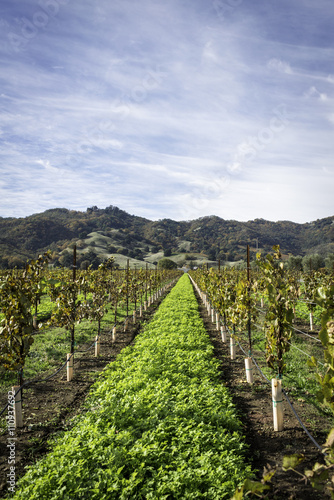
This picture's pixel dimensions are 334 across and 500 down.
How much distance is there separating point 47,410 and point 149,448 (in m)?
3.51

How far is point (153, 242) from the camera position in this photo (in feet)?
587

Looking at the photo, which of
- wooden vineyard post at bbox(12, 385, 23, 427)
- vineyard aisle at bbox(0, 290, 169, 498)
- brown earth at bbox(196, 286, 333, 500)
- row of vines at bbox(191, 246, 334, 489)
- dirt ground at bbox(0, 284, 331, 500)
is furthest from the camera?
wooden vineyard post at bbox(12, 385, 23, 427)

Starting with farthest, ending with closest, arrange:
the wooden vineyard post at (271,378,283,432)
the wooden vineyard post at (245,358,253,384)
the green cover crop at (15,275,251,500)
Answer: the wooden vineyard post at (245,358,253,384)
the wooden vineyard post at (271,378,283,432)
the green cover crop at (15,275,251,500)

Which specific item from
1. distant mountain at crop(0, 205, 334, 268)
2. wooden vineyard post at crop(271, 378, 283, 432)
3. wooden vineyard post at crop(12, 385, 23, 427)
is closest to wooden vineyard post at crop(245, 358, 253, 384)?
wooden vineyard post at crop(271, 378, 283, 432)

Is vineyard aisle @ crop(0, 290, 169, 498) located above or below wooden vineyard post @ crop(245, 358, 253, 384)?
below

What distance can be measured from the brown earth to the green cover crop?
16.5 inches

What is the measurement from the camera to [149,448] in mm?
4047

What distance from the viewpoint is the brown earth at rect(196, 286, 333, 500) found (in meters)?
4.16

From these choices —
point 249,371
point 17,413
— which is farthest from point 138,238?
point 17,413

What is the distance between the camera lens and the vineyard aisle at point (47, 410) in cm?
496

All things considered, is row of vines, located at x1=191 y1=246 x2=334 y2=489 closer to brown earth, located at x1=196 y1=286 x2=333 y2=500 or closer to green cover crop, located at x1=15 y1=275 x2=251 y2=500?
brown earth, located at x1=196 y1=286 x2=333 y2=500

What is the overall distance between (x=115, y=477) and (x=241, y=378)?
550 cm

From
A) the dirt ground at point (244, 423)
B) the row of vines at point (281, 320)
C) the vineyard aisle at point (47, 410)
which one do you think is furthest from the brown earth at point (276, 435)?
the vineyard aisle at point (47, 410)

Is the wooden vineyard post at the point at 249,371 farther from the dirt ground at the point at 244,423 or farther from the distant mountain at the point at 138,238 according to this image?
the distant mountain at the point at 138,238
